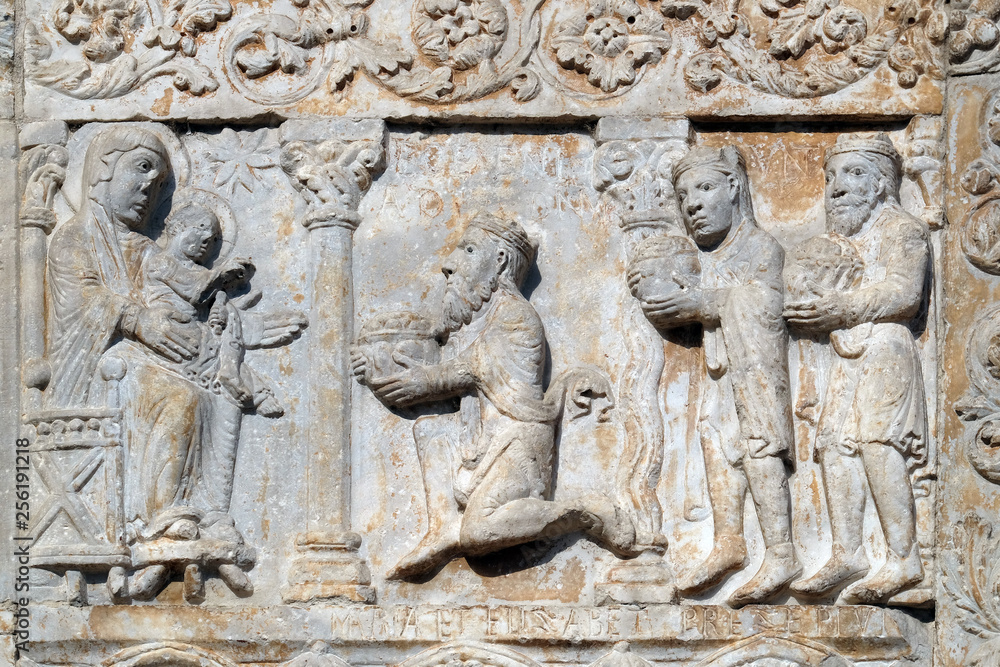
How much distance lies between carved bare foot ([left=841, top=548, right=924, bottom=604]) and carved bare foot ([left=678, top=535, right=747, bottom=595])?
522mm

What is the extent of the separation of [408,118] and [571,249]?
1049 mm

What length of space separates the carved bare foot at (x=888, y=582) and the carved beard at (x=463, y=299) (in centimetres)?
222

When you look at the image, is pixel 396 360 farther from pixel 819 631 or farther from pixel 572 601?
pixel 819 631

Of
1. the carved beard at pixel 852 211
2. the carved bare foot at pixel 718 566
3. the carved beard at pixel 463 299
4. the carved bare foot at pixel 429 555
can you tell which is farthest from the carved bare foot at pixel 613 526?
the carved beard at pixel 852 211

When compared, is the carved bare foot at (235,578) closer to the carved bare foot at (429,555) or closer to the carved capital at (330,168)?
the carved bare foot at (429,555)

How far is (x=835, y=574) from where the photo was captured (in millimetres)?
10273

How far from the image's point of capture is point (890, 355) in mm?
10445

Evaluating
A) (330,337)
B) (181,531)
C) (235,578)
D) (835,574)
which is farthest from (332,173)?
(835,574)

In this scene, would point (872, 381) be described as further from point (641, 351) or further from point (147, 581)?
point (147, 581)

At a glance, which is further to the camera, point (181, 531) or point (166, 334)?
point (166, 334)

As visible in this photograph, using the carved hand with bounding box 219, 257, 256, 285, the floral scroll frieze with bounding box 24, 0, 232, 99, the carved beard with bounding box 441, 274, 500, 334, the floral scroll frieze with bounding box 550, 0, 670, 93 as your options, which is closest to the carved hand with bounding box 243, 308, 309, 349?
the carved hand with bounding box 219, 257, 256, 285

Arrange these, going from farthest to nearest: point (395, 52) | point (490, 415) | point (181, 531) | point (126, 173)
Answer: point (395, 52)
point (126, 173)
point (490, 415)
point (181, 531)

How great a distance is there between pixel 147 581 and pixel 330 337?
4.83 ft

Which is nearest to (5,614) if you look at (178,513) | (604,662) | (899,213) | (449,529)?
(178,513)
